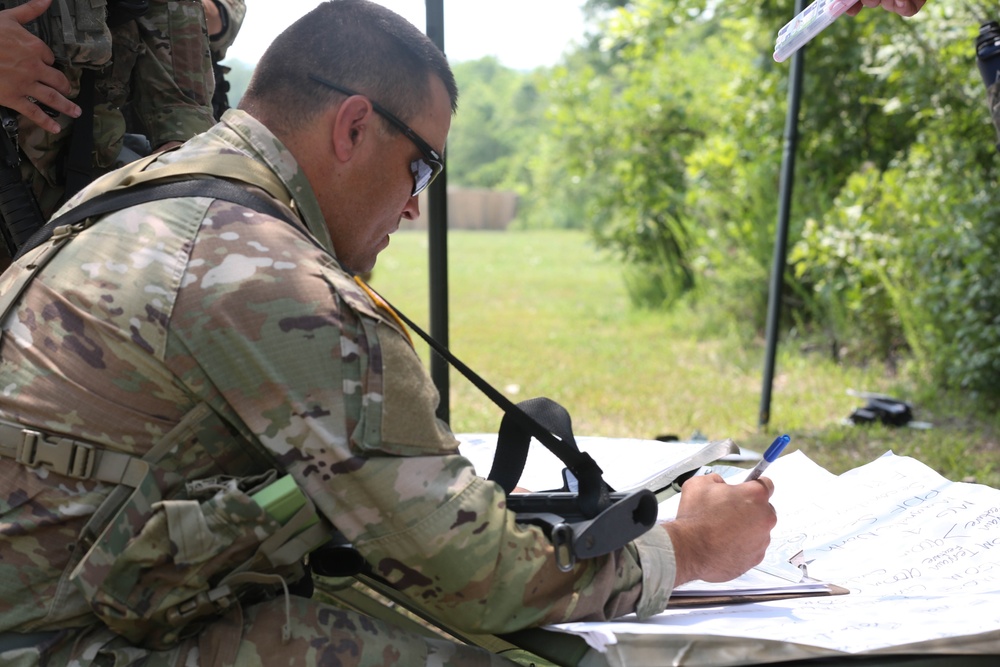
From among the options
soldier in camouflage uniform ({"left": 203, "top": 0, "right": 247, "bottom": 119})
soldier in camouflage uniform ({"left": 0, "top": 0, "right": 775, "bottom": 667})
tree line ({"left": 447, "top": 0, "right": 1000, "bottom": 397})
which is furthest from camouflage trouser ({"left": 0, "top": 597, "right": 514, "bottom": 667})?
tree line ({"left": 447, "top": 0, "right": 1000, "bottom": 397})

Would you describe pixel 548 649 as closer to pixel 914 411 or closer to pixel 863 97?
pixel 914 411

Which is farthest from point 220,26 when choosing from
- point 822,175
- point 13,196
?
point 822,175

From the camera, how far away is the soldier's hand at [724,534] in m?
1.62

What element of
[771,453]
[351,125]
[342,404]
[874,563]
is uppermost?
[351,125]

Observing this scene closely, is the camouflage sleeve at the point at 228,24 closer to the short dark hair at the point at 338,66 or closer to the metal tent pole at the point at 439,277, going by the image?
the metal tent pole at the point at 439,277

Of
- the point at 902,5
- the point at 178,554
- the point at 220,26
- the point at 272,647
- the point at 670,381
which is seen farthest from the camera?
the point at 670,381

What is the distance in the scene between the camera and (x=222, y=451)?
1403 mm

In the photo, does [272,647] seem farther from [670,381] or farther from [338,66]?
[670,381]

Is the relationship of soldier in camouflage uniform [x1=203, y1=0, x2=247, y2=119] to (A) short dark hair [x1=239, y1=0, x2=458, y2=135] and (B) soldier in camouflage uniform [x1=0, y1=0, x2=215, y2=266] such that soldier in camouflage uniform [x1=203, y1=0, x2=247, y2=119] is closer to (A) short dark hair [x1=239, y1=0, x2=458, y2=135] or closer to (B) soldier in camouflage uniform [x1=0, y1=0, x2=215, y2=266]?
(B) soldier in camouflage uniform [x1=0, y1=0, x2=215, y2=266]

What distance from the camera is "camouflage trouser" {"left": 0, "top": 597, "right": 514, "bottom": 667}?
1.36 meters

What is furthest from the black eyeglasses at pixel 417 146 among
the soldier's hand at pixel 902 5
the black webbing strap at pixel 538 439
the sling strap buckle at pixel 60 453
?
the soldier's hand at pixel 902 5

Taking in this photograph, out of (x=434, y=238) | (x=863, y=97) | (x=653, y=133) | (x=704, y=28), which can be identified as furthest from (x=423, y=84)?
(x=704, y=28)

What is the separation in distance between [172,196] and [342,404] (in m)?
0.40

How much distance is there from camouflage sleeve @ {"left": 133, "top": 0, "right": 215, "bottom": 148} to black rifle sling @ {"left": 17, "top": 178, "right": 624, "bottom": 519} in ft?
2.81
